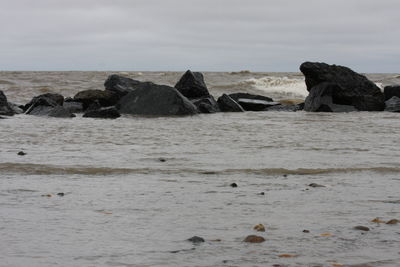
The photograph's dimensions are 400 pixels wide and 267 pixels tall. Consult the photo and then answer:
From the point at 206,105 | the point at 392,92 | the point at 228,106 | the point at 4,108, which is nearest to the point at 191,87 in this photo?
the point at 228,106

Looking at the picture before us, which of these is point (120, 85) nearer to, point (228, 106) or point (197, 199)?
point (228, 106)

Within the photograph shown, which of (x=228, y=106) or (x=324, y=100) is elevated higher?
(x=324, y=100)

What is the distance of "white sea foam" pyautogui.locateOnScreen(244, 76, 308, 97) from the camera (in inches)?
1171

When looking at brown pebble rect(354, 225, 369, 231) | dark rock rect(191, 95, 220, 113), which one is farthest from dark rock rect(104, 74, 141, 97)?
brown pebble rect(354, 225, 369, 231)

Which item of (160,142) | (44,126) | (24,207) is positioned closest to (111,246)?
(24,207)

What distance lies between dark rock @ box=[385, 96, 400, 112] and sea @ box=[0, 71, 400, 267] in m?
6.80

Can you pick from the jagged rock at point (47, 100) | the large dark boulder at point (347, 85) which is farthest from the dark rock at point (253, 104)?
the jagged rock at point (47, 100)

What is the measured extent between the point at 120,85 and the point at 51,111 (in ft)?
10.3

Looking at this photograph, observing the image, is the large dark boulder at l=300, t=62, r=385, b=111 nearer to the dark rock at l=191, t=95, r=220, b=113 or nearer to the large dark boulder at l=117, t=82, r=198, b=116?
the dark rock at l=191, t=95, r=220, b=113

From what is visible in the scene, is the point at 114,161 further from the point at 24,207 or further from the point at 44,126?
the point at 44,126

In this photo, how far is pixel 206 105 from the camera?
15.0 meters

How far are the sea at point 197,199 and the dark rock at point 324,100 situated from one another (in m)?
6.30

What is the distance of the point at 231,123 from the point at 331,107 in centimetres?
490

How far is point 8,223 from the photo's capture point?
11.5 ft
